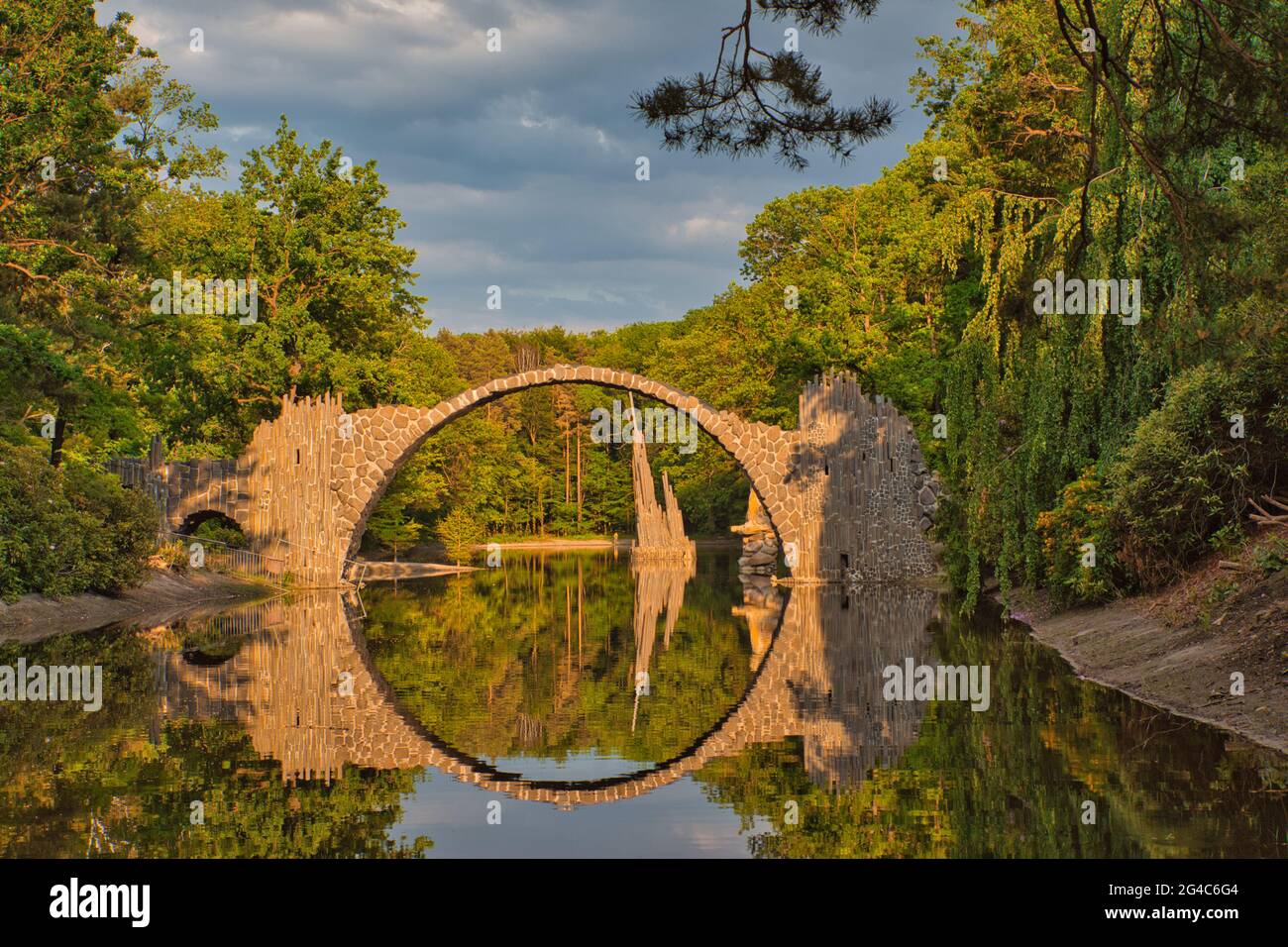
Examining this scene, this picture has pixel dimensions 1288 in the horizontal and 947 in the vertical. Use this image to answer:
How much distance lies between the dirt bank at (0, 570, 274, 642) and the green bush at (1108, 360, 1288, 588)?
14.7 m

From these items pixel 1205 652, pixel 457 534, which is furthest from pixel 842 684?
pixel 457 534

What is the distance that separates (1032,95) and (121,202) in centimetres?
1841

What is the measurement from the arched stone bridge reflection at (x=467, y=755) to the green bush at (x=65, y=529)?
A: 300cm

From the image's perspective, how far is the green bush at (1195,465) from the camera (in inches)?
519

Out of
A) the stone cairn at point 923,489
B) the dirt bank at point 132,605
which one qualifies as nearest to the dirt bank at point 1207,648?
the stone cairn at point 923,489

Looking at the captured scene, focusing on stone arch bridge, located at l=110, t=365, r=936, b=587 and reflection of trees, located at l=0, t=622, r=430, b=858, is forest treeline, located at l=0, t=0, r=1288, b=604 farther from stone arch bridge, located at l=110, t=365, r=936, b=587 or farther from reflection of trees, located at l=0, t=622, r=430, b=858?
reflection of trees, located at l=0, t=622, r=430, b=858

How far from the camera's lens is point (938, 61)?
35.8 m

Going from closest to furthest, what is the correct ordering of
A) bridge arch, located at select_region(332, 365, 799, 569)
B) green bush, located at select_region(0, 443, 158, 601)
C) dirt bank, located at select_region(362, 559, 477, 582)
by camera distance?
green bush, located at select_region(0, 443, 158, 601) < bridge arch, located at select_region(332, 365, 799, 569) < dirt bank, located at select_region(362, 559, 477, 582)

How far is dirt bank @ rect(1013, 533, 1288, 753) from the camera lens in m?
9.84

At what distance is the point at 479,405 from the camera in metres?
29.9

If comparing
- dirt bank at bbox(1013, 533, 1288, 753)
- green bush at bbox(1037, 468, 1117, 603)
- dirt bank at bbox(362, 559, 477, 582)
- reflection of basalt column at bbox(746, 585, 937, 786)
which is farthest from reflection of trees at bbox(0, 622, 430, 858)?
dirt bank at bbox(362, 559, 477, 582)

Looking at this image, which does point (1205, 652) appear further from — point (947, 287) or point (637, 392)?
point (947, 287)

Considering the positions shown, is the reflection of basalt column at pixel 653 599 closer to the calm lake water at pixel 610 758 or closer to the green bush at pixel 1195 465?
the calm lake water at pixel 610 758
